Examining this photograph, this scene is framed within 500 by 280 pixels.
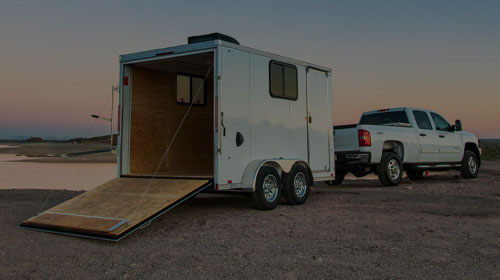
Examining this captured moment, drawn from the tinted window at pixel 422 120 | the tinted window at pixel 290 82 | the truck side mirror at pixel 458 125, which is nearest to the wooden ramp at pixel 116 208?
the tinted window at pixel 290 82

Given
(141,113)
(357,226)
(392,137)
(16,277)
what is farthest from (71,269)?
(392,137)

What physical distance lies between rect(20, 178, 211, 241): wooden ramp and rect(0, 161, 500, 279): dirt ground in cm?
17

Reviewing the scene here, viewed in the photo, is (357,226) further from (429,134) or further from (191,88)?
Answer: (429,134)

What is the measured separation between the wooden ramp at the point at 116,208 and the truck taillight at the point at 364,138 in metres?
5.16

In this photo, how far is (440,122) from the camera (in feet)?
42.5

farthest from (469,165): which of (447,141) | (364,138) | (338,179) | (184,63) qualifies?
(184,63)

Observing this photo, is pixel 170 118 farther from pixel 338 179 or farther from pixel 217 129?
pixel 338 179

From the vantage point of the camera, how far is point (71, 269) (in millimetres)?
4324

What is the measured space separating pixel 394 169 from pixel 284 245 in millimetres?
7074

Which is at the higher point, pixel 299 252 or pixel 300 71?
pixel 300 71

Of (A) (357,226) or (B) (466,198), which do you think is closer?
(A) (357,226)

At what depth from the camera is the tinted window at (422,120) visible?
12164mm

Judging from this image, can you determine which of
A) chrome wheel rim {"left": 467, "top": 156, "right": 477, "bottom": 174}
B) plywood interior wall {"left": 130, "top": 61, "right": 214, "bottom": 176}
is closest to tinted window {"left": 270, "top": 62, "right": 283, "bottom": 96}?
plywood interior wall {"left": 130, "top": 61, "right": 214, "bottom": 176}

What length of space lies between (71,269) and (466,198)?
7960mm
